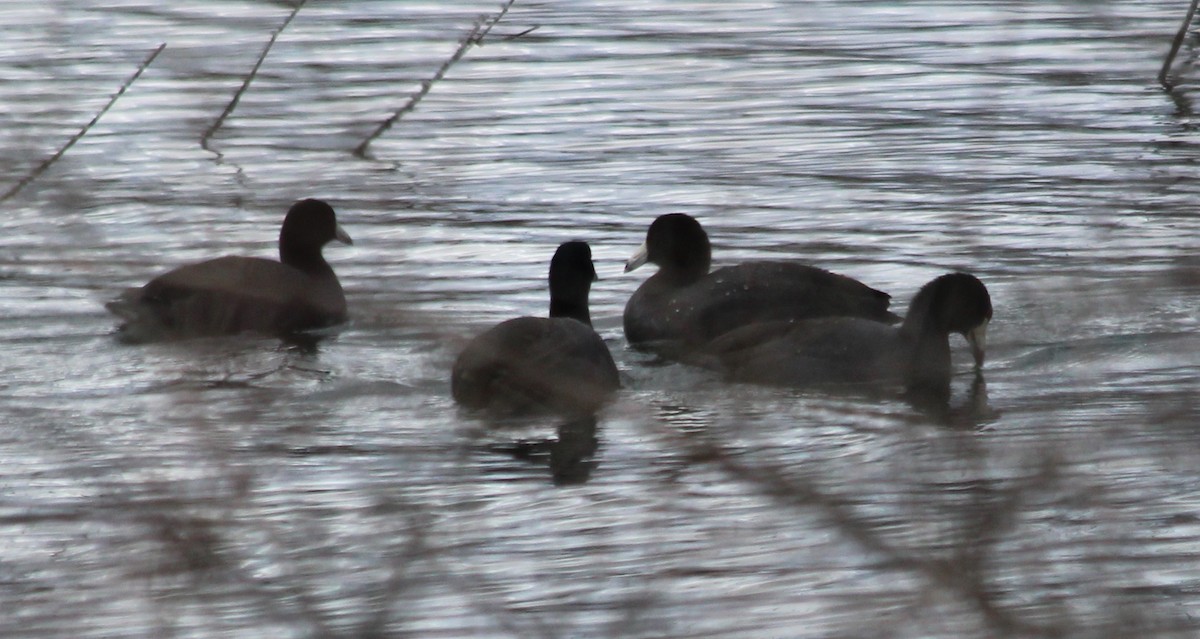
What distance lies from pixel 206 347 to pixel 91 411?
421cm

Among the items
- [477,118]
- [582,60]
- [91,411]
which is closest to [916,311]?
[91,411]

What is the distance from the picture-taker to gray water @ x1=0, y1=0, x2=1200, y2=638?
3.34m

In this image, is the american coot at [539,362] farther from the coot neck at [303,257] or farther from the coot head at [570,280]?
the coot neck at [303,257]

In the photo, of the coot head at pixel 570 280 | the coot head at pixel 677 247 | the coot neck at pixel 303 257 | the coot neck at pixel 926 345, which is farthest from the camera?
the coot neck at pixel 303 257

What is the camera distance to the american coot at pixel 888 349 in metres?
8.59

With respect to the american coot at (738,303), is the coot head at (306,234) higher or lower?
higher

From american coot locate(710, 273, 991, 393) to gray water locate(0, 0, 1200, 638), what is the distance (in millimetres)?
203

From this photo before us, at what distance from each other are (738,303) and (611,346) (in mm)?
713

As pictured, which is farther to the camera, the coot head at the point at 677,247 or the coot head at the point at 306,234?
the coot head at the point at 306,234

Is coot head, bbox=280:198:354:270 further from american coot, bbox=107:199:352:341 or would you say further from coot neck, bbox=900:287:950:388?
coot neck, bbox=900:287:950:388

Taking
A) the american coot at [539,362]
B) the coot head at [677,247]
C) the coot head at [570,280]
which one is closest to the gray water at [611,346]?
the american coot at [539,362]

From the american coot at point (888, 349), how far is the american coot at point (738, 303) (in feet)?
1.45

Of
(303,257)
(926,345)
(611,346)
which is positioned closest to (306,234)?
(303,257)

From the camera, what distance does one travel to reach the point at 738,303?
9.41 m
